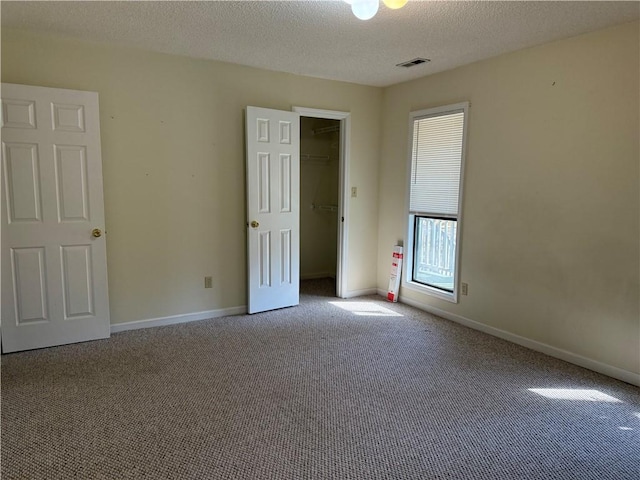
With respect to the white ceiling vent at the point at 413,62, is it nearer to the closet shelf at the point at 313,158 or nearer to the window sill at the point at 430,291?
the closet shelf at the point at 313,158

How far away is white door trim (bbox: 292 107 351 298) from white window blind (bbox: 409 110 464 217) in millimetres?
751

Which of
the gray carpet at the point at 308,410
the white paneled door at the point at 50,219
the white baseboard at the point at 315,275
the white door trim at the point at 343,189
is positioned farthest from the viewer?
the white baseboard at the point at 315,275

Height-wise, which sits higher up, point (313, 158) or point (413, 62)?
point (413, 62)

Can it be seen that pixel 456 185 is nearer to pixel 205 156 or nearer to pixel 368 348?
pixel 368 348

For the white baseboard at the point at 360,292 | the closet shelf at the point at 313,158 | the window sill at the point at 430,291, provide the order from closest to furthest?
the window sill at the point at 430,291 < the white baseboard at the point at 360,292 < the closet shelf at the point at 313,158

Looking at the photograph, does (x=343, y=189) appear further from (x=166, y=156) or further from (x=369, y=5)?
(x=369, y=5)

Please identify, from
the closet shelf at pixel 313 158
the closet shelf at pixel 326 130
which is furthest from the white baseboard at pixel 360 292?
the closet shelf at pixel 326 130

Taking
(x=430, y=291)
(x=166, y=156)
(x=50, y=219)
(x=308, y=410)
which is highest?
(x=166, y=156)

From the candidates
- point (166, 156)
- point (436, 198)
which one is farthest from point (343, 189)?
point (166, 156)

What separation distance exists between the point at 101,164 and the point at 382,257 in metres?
3.19

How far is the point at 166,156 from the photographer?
383cm

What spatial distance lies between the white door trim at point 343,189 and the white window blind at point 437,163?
75 cm

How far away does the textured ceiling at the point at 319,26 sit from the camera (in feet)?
8.77

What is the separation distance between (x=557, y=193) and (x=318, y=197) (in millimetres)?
3345
